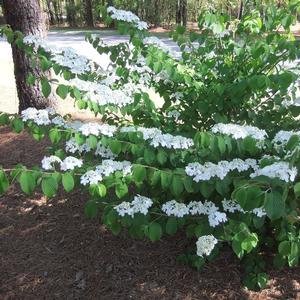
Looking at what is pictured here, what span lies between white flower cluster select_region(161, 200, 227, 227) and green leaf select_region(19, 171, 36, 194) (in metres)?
0.79

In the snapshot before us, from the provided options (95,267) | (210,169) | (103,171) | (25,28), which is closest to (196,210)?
(210,169)

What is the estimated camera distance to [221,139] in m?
2.07

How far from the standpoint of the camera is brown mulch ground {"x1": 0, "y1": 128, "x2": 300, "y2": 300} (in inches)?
114

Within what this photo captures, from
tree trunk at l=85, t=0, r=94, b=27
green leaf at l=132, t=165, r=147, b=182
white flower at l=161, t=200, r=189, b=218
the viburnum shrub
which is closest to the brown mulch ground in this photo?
the viburnum shrub

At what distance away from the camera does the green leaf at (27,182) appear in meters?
1.86

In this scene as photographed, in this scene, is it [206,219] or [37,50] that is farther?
[37,50]

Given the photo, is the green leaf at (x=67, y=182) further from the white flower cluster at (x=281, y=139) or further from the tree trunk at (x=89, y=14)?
the tree trunk at (x=89, y=14)

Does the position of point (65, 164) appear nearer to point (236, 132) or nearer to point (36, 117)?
point (36, 117)

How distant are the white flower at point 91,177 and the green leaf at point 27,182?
9.9 inches

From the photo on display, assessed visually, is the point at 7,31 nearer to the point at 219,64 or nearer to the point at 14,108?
the point at 219,64

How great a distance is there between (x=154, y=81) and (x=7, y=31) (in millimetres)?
1061

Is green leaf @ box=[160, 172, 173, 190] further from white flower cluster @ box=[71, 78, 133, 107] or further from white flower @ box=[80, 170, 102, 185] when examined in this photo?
white flower cluster @ box=[71, 78, 133, 107]

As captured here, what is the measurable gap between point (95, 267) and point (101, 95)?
1396 mm

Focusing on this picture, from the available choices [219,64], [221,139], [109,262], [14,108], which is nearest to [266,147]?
[221,139]
